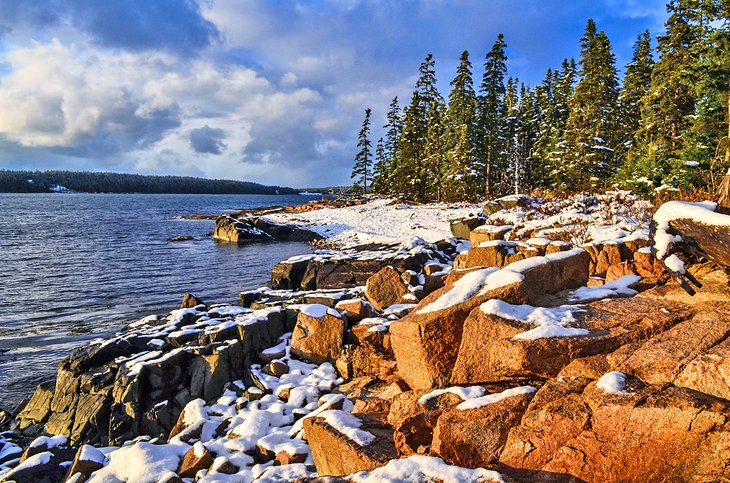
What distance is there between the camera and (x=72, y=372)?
374 inches

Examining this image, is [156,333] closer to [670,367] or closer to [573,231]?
[670,367]

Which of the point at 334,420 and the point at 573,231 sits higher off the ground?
the point at 573,231

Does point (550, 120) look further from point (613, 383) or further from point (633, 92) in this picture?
point (613, 383)

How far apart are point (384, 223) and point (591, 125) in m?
18.4

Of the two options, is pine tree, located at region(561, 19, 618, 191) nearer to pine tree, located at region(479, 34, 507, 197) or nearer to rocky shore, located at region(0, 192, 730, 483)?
pine tree, located at region(479, 34, 507, 197)

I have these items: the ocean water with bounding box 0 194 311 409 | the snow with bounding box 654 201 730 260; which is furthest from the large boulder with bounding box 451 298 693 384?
the ocean water with bounding box 0 194 311 409

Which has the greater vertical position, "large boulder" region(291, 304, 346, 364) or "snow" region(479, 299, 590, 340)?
"snow" region(479, 299, 590, 340)

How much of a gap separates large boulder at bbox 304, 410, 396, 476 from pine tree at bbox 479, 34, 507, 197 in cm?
4022

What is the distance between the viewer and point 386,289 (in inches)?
430

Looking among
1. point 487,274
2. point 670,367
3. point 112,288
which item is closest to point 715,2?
point 487,274

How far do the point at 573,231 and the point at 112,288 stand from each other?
2000 centimetres

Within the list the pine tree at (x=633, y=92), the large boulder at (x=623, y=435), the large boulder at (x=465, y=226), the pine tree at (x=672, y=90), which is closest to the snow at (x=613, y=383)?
the large boulder at (x=623, y=435)

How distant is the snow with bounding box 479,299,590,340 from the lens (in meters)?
5.28

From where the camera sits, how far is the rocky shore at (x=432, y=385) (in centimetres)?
398
